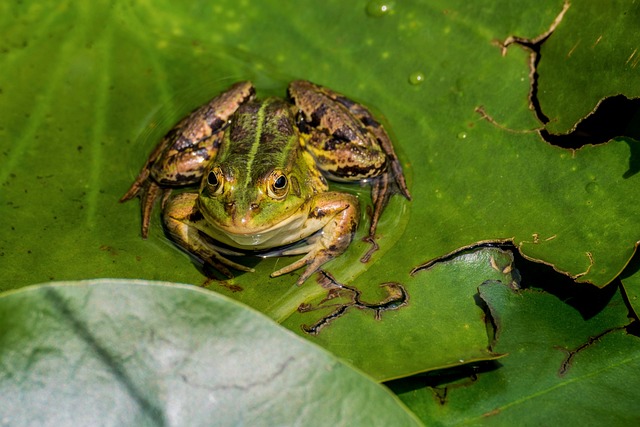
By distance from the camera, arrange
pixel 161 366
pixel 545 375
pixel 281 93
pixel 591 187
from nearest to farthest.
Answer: pixel 161 366, pixel 545 375, pixel 591 187, pixel 281 93

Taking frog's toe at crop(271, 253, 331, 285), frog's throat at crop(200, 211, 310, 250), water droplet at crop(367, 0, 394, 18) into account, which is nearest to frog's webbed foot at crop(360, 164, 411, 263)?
frog's toe at crop(271, 253, 331, 285)

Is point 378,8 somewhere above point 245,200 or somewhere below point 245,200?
above

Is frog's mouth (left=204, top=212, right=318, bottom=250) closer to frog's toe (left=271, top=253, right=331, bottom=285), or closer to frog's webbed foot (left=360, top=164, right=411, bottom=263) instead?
frog's toe (left=271, top=253, right=331, bottom=285)

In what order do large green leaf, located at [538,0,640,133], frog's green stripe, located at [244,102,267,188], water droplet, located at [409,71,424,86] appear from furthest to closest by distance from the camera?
water droplet, located at [409,71,424,86] < frog's green stripe, located at [244,102,267,188] < large green leaf, located at [538,0,640,133]

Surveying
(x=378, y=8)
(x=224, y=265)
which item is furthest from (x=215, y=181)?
(x=378, y=8)

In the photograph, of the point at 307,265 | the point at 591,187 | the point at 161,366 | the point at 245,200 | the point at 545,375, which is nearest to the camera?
the point at 161,366

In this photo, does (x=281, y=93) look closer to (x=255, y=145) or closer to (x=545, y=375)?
(x=255, y=145)

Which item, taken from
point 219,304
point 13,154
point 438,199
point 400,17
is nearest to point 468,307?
point 438,199
